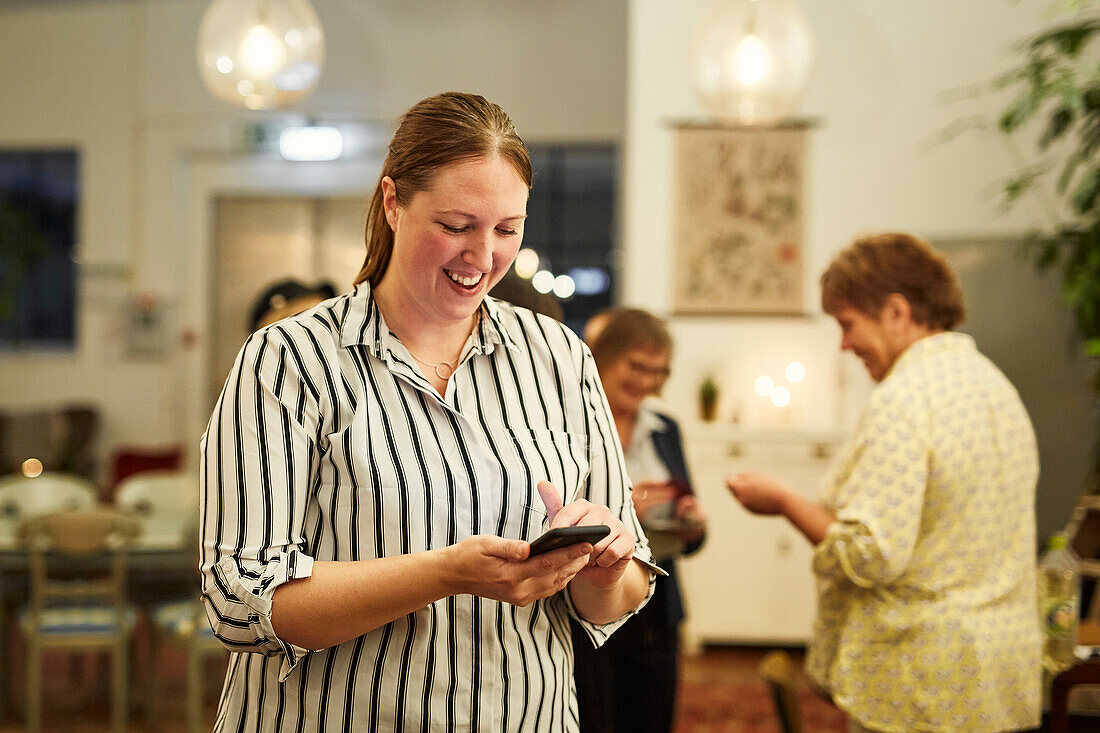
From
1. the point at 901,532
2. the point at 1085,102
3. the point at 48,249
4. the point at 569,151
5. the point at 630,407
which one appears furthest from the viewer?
the point at 48,249

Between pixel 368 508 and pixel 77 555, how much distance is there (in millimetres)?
3028

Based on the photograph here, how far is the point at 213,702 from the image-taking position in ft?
12.7

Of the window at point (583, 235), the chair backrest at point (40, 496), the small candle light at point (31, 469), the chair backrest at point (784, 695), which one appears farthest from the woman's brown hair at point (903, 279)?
the window at point (583, 235)

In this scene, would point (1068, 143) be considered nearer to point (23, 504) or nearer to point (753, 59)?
point (753, 59)

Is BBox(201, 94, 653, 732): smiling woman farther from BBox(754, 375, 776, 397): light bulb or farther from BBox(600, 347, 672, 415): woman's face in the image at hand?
BBox(754, 375, 776, 397): light bulb

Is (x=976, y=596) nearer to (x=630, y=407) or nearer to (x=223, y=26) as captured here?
(x=630, y=407)

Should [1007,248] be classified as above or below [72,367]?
above

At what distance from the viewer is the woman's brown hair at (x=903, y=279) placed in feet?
6.45

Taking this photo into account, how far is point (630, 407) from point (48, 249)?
6.71 meters

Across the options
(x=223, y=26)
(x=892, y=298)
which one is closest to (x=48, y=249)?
(x=223, y=26)

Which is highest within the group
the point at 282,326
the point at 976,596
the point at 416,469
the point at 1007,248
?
the point at 1007,248

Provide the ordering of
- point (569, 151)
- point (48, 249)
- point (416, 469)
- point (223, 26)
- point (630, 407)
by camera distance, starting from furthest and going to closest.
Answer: point (48, 249), point (569, 151), point (223, 26), point (630, 407), point (416, 469)

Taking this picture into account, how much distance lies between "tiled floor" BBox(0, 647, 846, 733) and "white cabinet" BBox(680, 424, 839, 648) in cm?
21

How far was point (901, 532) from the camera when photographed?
1781mm
